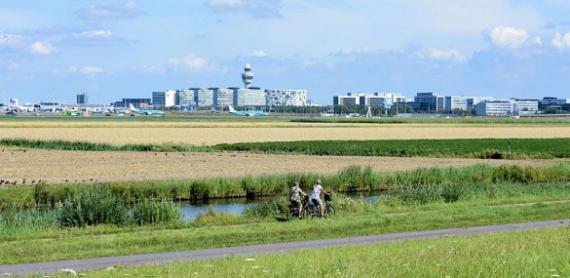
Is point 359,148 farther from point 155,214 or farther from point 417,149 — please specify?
point 155,214

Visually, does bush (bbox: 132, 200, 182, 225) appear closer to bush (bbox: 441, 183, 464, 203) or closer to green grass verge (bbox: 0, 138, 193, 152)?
bush (bbox: 441, 183, 464, 203)

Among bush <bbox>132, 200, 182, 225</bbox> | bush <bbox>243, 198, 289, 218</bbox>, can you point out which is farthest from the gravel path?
bush <bbox>132, 200, 182, 225</bbox>

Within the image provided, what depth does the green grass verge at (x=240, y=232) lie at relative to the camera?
20031mm

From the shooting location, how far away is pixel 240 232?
23.1 meters

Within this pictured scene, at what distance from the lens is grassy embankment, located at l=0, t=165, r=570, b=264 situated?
20.8m

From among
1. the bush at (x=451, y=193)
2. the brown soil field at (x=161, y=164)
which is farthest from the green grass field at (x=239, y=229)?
the brown soil field at (x=161, y=164)

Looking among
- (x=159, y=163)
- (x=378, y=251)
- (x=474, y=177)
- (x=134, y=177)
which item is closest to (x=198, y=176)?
(x=134, y=177)

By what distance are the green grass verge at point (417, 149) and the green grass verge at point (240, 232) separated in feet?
145

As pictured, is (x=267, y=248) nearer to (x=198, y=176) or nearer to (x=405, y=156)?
(x=198, y=176)

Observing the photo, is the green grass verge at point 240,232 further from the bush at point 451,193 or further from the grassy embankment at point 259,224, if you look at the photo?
the bush at point 451,193

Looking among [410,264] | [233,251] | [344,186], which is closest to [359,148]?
[344,186]

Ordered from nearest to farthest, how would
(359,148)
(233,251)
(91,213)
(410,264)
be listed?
(410,264)
(233,251)
(91,213)
(359,148)

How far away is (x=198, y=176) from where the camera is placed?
47938 millimetres

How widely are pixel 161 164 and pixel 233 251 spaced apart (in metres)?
37.6
